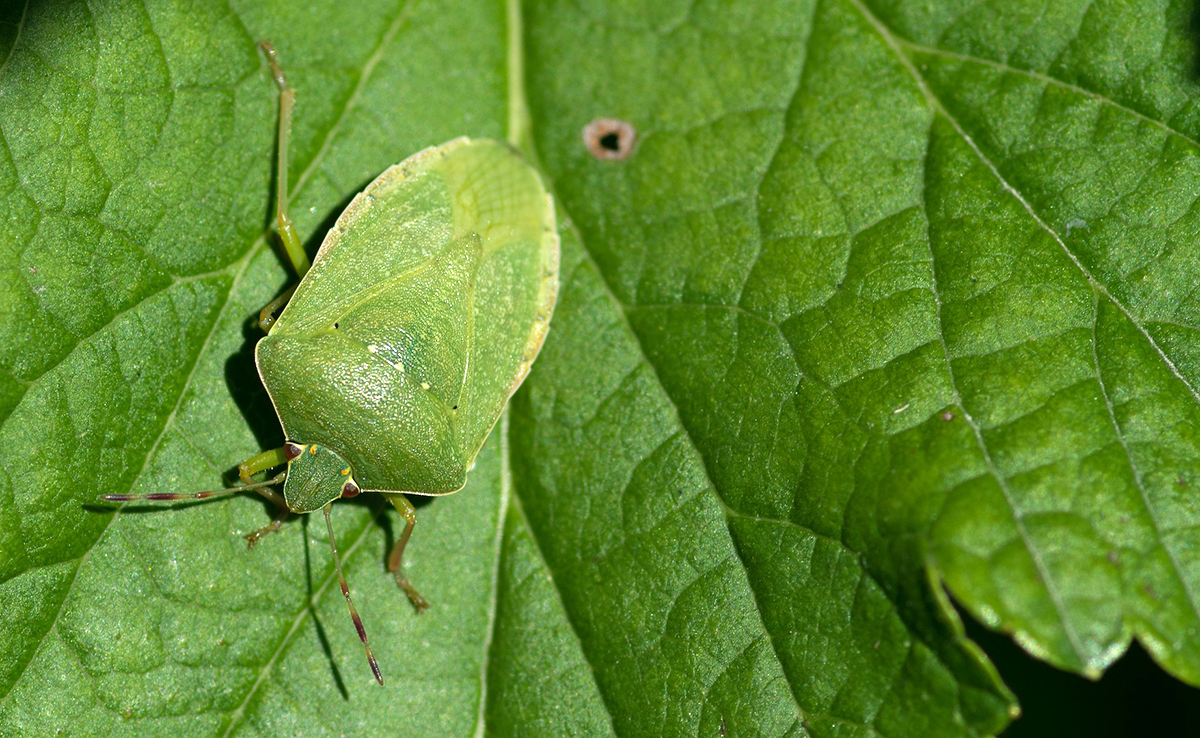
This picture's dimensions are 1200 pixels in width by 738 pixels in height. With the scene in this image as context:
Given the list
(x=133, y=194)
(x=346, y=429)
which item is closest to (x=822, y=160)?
(x=346, y=429)

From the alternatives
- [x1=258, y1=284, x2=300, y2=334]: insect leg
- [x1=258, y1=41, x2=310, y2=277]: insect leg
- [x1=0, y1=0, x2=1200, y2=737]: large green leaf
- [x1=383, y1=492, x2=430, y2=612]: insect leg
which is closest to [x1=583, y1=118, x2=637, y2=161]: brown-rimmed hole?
[x1=0, y1=0, x2=1200, y2=737]: large green leaf

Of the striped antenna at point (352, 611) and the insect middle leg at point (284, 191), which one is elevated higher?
the insect middle leg at point (284, 191)

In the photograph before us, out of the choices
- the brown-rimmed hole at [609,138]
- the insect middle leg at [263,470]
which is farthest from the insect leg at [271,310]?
the brown-rimmed hole at [609,138]

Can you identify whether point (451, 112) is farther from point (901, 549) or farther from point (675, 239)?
point (901, 549)

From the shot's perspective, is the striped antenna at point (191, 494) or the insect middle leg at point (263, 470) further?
the insect middle leg at point (263, 470)

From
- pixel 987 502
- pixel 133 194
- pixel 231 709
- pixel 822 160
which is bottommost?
pixel 231 709

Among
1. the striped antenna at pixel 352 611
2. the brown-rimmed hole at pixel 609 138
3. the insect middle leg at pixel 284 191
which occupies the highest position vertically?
the insect middle leg at pixel 284 191

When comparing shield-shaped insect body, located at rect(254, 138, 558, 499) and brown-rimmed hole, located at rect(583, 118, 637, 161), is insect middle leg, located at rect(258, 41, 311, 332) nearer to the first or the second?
shield-shaped insect body, located at rect(254, 138, 558, 499)

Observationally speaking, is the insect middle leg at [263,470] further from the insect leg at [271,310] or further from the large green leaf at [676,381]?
the insect leg at [271,310]
